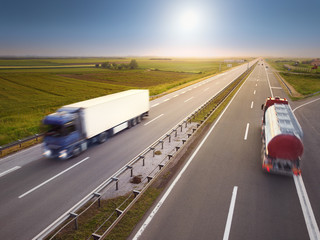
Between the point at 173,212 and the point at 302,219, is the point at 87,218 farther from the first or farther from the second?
the point at 302,219

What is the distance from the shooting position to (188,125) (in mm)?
18203

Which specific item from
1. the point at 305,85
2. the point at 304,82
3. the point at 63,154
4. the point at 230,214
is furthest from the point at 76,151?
the point at 304,82

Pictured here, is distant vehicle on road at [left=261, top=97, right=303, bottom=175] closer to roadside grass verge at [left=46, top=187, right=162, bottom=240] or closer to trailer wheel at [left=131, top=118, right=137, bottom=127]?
roadside grass verge at [left=46, top=187, right=162, bottom=240]

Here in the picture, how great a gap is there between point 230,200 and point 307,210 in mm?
2851

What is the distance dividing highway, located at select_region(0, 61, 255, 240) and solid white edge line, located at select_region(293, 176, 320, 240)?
851cm

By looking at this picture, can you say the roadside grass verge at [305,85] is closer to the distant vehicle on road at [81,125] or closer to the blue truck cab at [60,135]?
the distant vehicle on road at [81,125]

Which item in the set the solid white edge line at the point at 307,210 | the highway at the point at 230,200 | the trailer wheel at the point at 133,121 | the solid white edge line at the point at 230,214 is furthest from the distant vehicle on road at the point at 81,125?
the solid white edge line at the point at 307,210

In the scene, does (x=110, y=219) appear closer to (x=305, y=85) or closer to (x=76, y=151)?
(x=76, y=151)

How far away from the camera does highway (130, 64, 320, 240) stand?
21.9 ft

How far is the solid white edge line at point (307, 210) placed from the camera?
261 inches

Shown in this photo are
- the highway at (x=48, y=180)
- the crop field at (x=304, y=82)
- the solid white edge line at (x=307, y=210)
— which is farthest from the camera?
the crop field at (x=304, y=82)

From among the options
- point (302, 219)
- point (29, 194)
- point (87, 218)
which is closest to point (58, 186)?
point (29, 194)

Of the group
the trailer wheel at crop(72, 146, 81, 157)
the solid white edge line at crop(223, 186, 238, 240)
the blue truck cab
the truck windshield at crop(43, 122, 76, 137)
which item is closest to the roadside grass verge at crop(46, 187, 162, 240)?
the solid white edge line at crop(223, 186, 238, 240)

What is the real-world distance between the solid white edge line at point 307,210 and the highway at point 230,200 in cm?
12
